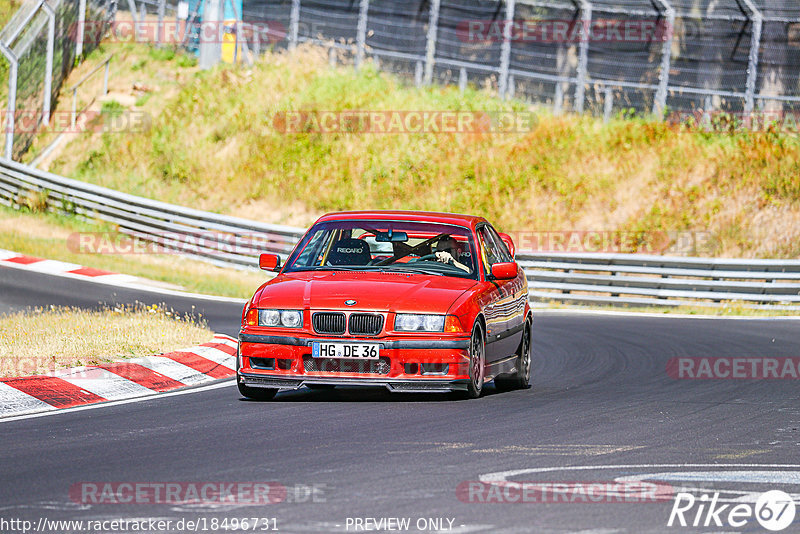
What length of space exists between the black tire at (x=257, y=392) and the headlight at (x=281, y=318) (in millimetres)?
543

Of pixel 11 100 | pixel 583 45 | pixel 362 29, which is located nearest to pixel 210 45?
pixel 11 100

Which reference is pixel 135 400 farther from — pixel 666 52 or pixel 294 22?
pixel 294 22

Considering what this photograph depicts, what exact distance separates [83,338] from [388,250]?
11.4ft

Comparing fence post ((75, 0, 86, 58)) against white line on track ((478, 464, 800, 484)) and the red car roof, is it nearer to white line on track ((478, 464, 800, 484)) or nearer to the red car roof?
the red car roof

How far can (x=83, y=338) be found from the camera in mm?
12562

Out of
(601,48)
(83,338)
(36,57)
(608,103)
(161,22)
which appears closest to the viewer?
(83,338)

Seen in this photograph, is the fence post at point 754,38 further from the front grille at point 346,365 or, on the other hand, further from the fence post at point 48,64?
the front grille at point 346,365

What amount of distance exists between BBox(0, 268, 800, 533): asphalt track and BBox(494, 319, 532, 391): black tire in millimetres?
127

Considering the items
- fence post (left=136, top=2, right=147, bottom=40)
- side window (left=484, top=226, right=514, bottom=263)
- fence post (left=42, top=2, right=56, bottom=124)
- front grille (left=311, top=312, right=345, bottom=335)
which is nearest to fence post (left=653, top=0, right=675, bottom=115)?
fence post (left=42, top=2, right=56, bottom=124)

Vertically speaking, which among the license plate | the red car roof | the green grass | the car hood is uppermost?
Result: the red car roof

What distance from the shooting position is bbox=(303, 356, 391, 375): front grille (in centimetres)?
963

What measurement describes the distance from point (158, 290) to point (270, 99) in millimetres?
14943

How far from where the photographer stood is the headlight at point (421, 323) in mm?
9648

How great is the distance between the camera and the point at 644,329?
1848 cm
